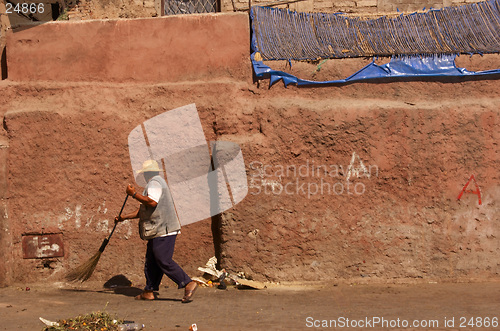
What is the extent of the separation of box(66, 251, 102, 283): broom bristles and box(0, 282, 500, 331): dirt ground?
16 cm

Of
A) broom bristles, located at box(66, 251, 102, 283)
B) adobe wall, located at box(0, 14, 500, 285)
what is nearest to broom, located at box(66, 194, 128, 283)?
broom bristles, located at box(66, 251, 102, 283)

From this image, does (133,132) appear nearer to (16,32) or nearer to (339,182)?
(16,32)

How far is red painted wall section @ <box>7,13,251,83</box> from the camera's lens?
21.3ft

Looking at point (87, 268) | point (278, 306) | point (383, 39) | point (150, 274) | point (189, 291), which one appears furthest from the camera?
point (383, 39)

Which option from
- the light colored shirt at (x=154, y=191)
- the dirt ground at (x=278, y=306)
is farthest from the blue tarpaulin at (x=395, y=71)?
the dirt ground at (x=278, y=306)

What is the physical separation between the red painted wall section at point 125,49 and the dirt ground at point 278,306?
246cm

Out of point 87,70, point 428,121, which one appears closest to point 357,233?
point 428,121

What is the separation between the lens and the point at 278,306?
5.45 m

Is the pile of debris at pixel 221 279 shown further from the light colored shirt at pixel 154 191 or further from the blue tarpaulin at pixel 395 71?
the blue tarpaulin at pixel 395 71

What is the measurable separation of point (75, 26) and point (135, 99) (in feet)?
3.69

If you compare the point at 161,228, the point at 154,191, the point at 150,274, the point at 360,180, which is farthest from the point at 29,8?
the point at 360,180

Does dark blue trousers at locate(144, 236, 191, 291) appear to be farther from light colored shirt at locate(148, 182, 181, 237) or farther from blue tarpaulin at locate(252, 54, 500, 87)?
blue tarpaulin at locate(252, 54, 500, 87)

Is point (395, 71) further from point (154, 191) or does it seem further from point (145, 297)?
point (145, 297)

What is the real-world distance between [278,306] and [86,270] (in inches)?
Result: 85.3
